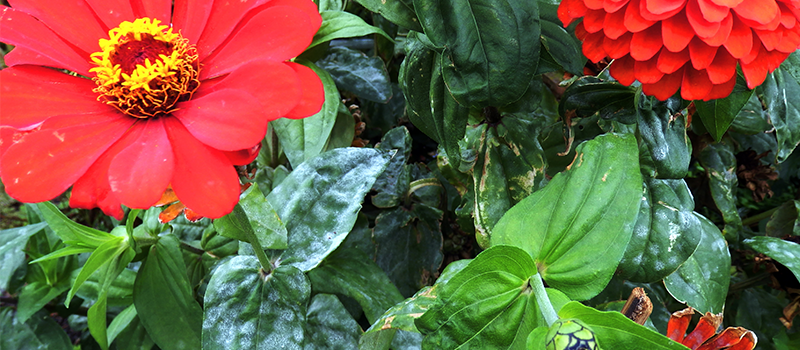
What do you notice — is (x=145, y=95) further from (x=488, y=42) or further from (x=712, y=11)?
(x=712, y=11)

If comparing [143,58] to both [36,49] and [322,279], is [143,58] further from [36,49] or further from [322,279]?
[322,279]

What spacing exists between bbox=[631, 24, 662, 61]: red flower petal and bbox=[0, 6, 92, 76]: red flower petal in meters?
0.34

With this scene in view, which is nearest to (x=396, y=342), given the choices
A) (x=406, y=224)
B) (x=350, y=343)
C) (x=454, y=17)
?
(x=350, y=343)

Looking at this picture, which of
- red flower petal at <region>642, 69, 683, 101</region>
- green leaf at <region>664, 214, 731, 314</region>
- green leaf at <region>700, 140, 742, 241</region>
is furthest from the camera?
green leaf at <region>700, 140, 742, 241</region>

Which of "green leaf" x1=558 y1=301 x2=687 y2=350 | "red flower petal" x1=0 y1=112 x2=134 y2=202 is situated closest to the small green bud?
"green leaf" x1=558 y1=301 x2=687 y2=350

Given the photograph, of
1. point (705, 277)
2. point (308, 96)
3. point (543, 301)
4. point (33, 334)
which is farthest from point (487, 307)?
point (33, 334)

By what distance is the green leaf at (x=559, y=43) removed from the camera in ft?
1.33

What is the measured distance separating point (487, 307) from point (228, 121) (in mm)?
185

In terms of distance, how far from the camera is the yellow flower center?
333mm

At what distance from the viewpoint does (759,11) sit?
32 cm

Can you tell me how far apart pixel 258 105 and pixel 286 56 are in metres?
0.04

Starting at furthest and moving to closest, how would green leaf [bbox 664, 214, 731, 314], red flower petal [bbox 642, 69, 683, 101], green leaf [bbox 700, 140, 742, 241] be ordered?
green leaf [bbox 700, 140, 742, 241]
green leaf [bbox 664, 214, 731, 314]
red flower petal [bbox 642, 69, 683, 101]

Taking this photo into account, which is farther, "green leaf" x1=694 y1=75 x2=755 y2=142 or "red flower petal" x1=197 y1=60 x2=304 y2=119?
"green leaf" x1=694 y1=75 x2=755 y2=142

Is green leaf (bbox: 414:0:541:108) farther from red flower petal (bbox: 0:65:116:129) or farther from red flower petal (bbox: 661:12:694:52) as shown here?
red flower petal (bbox: 0:65:116:129)
